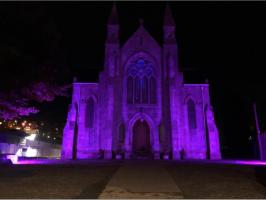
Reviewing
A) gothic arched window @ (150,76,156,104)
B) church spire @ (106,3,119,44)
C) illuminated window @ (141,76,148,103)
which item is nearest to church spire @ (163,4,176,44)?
gothic arched window @ (150,76,156,104)

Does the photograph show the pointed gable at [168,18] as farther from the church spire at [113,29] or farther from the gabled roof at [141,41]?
the church spire at [113,29]

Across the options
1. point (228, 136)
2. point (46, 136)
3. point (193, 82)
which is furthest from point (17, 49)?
point (46, 136)

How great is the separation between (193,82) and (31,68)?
86.5ft

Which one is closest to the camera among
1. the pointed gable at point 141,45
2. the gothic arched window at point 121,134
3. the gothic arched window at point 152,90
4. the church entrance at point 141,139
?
the gothic arched window at point 121,134

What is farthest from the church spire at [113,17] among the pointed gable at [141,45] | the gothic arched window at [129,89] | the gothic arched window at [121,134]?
the gothic arched window at [121,134]

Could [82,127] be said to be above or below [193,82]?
below

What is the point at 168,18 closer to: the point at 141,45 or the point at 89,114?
the point at 141,45

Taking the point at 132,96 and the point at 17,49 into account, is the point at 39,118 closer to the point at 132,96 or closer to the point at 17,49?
the point at 132,96

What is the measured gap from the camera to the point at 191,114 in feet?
106

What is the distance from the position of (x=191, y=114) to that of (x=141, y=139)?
23.8 feet

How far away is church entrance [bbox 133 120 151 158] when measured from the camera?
3123 centimetres

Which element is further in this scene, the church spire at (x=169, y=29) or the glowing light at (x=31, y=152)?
the glowing light at (x=31, y=152)

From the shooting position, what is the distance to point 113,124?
3070 centimetres

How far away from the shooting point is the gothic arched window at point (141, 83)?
32656 millimetres
